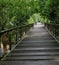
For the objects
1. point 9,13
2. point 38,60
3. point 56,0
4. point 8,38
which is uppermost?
point 56,0

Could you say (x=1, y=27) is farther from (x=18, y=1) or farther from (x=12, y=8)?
(x=18, y=1)

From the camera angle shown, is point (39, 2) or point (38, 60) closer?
point (38, 60)

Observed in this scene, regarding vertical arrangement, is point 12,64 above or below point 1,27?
below

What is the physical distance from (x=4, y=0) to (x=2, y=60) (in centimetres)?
653

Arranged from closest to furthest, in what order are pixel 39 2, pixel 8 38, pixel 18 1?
pixel 8 38 → pixel 18 1 → pixel 39 2

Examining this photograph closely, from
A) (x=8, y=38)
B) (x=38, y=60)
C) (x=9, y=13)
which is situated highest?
(x=9, y=13)

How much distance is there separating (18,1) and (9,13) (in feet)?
4.42

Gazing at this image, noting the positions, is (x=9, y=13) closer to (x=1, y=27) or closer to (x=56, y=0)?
(x=1, y=27)

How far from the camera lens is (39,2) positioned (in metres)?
34.8

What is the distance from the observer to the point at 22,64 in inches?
274

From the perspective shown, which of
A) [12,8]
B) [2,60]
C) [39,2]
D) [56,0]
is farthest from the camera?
[39,2]

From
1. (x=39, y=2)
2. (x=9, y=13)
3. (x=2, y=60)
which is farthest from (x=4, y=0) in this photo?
(x=39, y=2)

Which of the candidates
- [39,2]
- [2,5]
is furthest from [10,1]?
[39,2]

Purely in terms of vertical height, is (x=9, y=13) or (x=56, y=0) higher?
(x=56, y=0)
